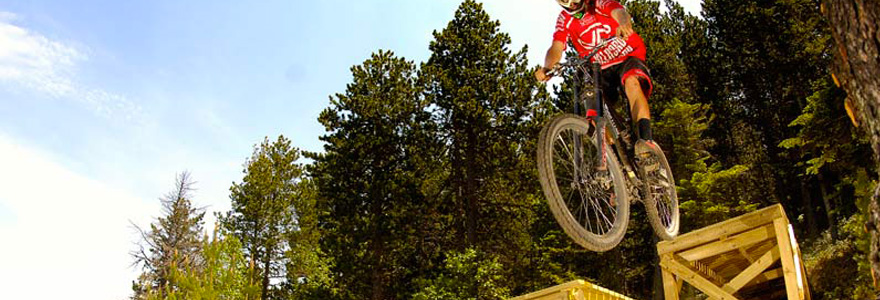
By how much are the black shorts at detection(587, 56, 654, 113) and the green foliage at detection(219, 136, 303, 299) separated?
3114cm

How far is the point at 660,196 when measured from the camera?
552 cm

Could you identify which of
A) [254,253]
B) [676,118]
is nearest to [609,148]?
[676,118]

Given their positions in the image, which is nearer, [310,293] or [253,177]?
[310,293]

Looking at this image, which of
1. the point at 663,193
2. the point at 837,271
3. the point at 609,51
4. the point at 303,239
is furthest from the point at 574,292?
the point at 303,239

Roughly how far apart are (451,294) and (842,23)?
19.4 m

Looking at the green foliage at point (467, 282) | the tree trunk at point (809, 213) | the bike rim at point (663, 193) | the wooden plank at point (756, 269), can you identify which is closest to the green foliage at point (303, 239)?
the green foliage at point (467, 282)

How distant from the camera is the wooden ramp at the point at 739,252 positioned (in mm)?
7854

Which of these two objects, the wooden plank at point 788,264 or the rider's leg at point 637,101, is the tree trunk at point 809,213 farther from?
the rider's leg at point 637,101

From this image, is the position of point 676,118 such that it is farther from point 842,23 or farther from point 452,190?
point 842,23

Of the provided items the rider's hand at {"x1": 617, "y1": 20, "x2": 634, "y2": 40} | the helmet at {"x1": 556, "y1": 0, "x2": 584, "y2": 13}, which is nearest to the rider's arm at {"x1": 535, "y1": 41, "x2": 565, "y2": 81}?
the helmet at {"x1": 556, "y1": 0, "x2": 584, "y2": 13}

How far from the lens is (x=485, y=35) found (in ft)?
85.2

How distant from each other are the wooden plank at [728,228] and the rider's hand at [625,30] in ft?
14.9

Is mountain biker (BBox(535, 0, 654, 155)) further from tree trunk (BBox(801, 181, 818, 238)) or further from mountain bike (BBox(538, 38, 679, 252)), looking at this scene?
tree trunk (BBox(801, 181, 818, 238))

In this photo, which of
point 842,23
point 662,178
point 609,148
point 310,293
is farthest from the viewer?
point 310,293
